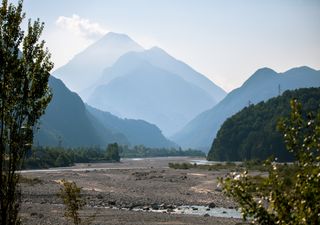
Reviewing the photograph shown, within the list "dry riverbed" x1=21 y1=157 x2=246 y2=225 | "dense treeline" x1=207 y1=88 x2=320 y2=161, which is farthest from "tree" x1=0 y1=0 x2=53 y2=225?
"dense treeline" x1=207 y1=88 x2=320 y2=161

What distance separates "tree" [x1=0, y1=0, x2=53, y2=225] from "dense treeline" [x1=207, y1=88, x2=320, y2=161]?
131664mm

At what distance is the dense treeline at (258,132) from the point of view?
145 metres

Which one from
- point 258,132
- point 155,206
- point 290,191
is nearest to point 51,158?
point 258,132

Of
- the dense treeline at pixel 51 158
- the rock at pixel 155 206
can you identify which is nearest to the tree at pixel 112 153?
the dense treeline at pixel 51 158

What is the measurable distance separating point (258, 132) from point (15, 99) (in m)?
147

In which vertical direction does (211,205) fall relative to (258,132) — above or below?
below

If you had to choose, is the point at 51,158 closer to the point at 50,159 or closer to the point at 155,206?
the point at 50,159

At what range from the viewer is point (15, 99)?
13.8m

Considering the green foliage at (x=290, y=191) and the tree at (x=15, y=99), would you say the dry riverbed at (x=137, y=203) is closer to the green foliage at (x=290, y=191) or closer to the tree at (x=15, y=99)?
the tree at (x=15, y=99)

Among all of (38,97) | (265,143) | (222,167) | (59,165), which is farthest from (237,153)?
(38,97)

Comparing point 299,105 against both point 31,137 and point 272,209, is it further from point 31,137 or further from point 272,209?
point 31,137

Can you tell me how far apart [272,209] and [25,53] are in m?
9.80

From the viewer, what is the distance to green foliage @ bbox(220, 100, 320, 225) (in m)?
7.54

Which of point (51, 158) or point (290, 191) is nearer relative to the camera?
point (290, 191)
